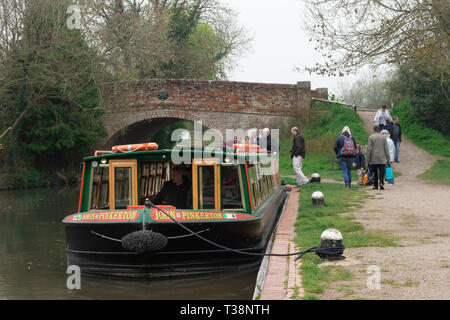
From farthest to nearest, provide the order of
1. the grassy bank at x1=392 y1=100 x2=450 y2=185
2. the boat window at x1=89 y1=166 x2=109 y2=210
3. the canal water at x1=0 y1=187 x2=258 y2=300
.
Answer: the grassy bank at x1=392 y1=100 x2=450 y2=185 < the boat window at x1=89 y1=166 x2=109 y2=210 < the canal water at x1=0 y1=187 x2=258 y2=300

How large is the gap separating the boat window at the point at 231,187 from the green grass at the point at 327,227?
91 cm

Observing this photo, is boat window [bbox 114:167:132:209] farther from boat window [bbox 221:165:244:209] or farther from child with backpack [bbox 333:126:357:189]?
child with backpack [bbox 333:126:357:189]

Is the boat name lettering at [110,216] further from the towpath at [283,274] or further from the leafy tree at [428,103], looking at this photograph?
the leafy tree at [428,103]

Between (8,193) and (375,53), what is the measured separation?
14.2 m

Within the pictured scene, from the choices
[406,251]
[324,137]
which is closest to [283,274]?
[406,251]

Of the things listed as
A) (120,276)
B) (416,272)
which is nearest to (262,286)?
(416,272)

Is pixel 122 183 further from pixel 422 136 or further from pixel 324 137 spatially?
pixel 422 136

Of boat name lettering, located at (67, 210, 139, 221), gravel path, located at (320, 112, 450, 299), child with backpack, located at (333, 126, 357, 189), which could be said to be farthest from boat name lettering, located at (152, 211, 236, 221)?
child with backpack, located at (333, 126, 357, 189)

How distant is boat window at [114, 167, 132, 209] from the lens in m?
8.74

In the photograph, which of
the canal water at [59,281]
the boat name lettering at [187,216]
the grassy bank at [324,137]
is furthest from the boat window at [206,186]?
the grassy bank at [324,137]

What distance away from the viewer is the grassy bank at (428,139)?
18.9 meters

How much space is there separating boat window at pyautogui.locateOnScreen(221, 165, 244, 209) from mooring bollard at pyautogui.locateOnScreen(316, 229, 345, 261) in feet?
7.08
